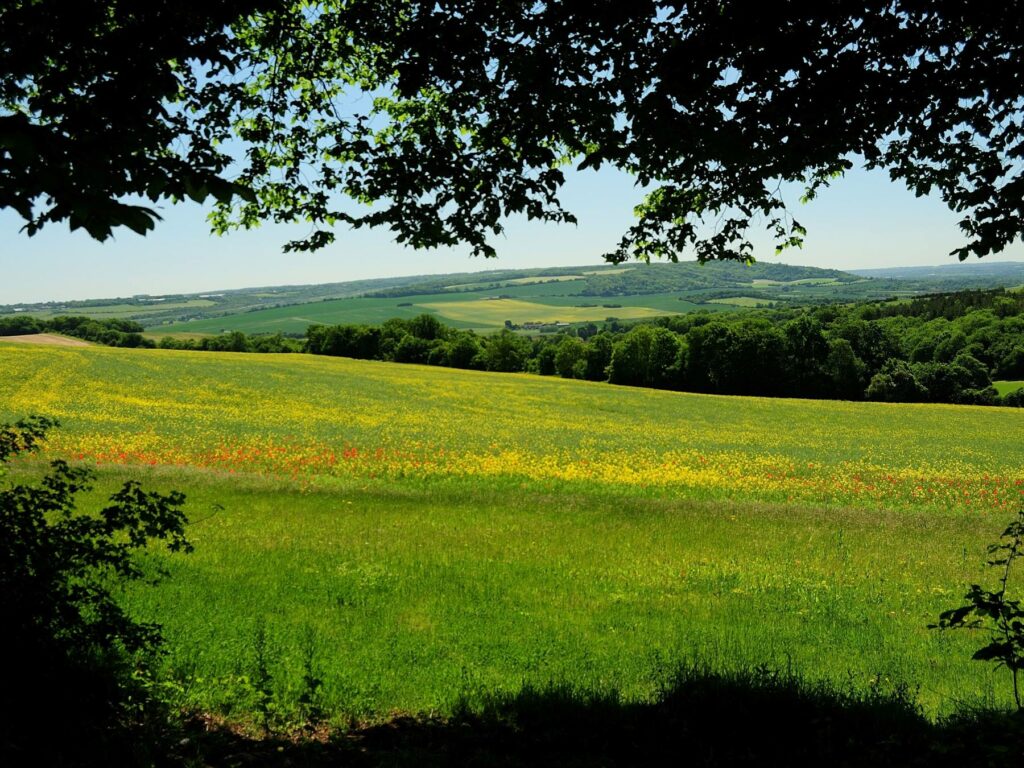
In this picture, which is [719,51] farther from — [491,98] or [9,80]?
[9,80]

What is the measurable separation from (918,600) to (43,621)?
11.6m

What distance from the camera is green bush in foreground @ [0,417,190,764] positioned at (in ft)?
14.4

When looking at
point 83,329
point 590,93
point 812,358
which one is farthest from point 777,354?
point 83,329

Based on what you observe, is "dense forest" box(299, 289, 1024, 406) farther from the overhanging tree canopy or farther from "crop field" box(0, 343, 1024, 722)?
the overhanging tree canopy

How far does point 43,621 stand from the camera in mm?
5164

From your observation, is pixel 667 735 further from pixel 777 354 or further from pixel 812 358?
pixel 812 358

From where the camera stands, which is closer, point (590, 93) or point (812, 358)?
point (590, 93)

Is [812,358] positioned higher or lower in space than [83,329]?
lower

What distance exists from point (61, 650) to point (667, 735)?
4801 millimetres

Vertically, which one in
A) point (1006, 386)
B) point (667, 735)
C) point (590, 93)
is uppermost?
point (590, 93)

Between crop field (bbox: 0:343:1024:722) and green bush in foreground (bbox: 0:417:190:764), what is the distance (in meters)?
0.62

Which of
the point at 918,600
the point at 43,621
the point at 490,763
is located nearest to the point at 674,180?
the point at 490,763

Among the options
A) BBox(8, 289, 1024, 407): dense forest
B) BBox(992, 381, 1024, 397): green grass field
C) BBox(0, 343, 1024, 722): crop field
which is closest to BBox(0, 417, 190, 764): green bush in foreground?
BBox(0, 343, 1024, 722): crop field

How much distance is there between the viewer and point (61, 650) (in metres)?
5.08
